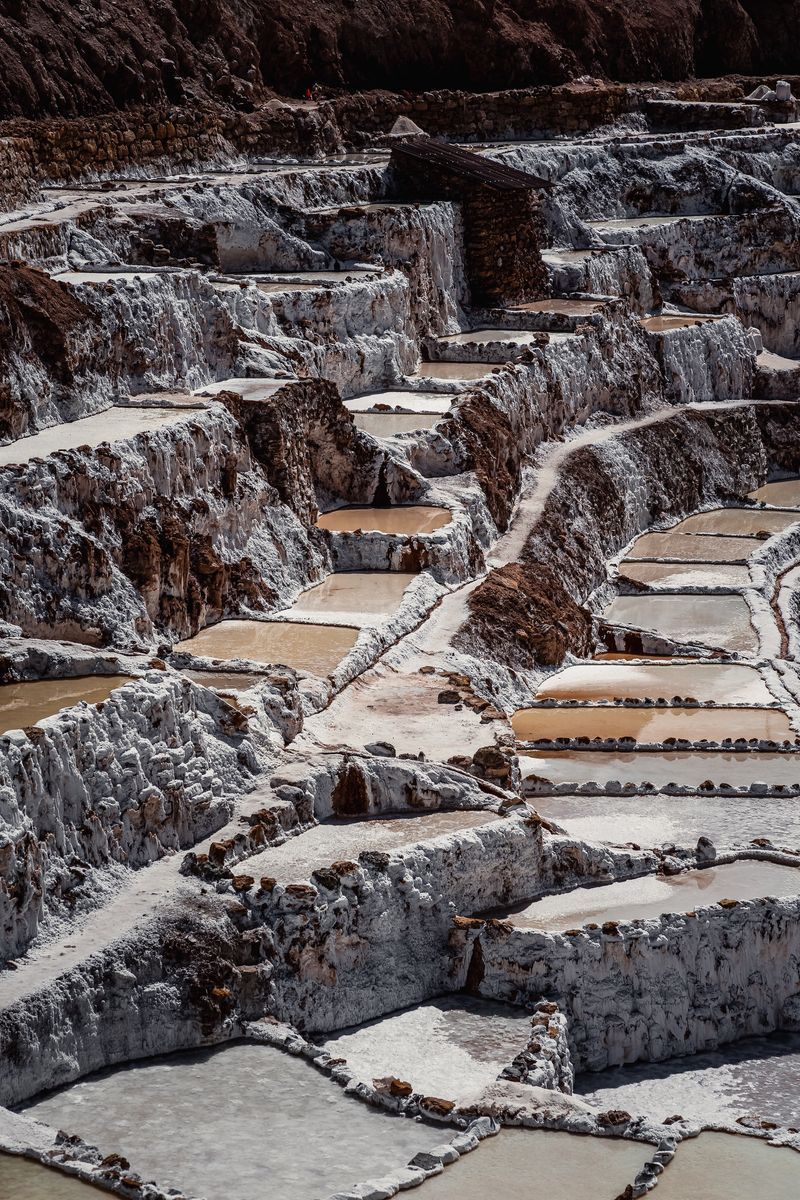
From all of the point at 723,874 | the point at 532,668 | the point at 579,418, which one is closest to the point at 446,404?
the point at 579,418

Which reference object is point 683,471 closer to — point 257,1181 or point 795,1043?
point 795,1043

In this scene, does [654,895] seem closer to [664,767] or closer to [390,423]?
[664,767]

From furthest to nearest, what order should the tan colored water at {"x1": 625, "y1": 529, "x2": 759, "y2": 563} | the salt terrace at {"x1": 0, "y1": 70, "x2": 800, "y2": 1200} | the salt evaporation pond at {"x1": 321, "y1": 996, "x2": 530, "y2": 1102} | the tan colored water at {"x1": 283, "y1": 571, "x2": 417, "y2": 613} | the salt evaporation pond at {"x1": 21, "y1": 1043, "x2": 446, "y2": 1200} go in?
the tan colored water at {"x1": 625, "y1": 529, "x2": 759, "y2": 563}
the tan colored water at {"x1": 283, "y1": 571, "x2": 417, "y2": 613}
the salt evaporation pond at {"x1": 321, "y1": 996, "x2": 530, "y2": 1102}
the salt terrace at {"x1": 0, "y1": 70, "x2": 800, "y2": 1200}
the salt evaporation pond at {"x1": 21, "y1": 1043, "x2": 446, "y2": 1200}

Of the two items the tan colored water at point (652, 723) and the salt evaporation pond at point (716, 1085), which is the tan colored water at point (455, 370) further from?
the salt evaporation pond at point (716, 1085)

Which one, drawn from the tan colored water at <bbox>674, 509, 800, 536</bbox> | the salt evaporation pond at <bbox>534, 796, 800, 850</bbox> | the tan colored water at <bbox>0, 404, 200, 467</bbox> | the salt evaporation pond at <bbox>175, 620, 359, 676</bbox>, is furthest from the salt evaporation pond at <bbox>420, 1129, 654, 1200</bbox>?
the tan colored water at <bbox>674, 509, 800, 536</bbox>

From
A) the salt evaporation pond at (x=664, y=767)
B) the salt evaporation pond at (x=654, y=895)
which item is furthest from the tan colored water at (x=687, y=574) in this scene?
the salt evaporation pond at (x=654, y=895)

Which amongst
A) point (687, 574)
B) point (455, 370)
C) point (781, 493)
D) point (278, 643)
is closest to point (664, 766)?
point (278, 643)

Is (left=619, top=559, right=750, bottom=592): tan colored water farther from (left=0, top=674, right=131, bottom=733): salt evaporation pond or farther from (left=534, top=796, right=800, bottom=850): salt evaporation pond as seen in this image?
(left=0, top=674, right=131, bottom=733): salt evaporation pond

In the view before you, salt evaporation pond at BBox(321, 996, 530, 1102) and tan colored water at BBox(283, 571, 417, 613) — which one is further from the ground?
tan colored water at BBox(283, 571, 417, 613)
